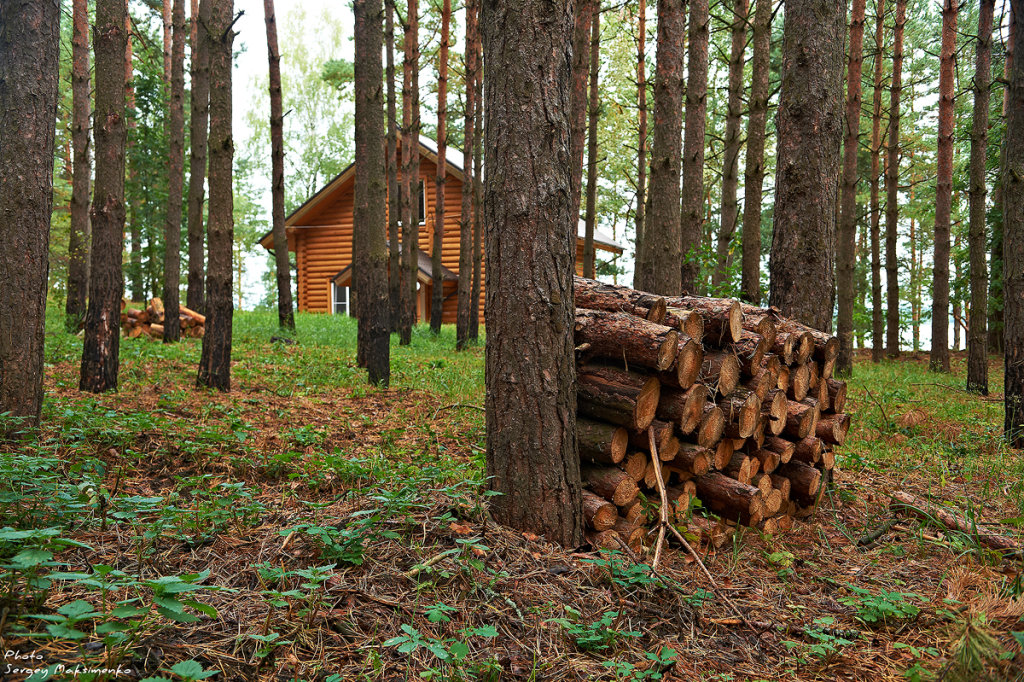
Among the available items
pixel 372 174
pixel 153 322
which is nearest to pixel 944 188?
pixel 372 174

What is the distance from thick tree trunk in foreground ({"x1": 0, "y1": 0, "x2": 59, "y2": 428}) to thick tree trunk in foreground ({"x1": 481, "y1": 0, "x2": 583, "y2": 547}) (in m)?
3.87

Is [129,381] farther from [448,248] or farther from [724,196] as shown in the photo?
[448,248]

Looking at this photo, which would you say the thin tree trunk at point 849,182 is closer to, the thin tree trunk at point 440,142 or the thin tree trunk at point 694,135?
the thin tree trunk at point 694,135

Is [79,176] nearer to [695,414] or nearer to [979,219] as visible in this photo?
[695,414]

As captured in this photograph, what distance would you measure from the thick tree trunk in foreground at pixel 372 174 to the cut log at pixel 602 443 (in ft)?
17.7

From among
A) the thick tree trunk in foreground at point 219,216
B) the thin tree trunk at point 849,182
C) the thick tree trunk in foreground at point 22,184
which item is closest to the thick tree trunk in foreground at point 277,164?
the thick tree trunk in foreground at point 219,216

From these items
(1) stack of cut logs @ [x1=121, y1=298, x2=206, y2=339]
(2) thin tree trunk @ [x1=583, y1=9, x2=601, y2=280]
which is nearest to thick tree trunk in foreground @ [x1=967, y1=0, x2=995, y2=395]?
(2) thin tree trunk @ [x1=583, y1=9, x2=601, y2=280]

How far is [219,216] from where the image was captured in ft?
26.1

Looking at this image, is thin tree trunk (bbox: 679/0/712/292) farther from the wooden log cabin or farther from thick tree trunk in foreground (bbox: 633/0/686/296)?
the wooden log cabin

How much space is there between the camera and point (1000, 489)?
5.34 meters

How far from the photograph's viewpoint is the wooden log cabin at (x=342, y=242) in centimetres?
2478

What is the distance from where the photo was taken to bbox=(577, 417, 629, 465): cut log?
4051mm

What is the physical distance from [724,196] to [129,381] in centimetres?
1060

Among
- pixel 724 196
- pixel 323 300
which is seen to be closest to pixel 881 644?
pixel 724 196
